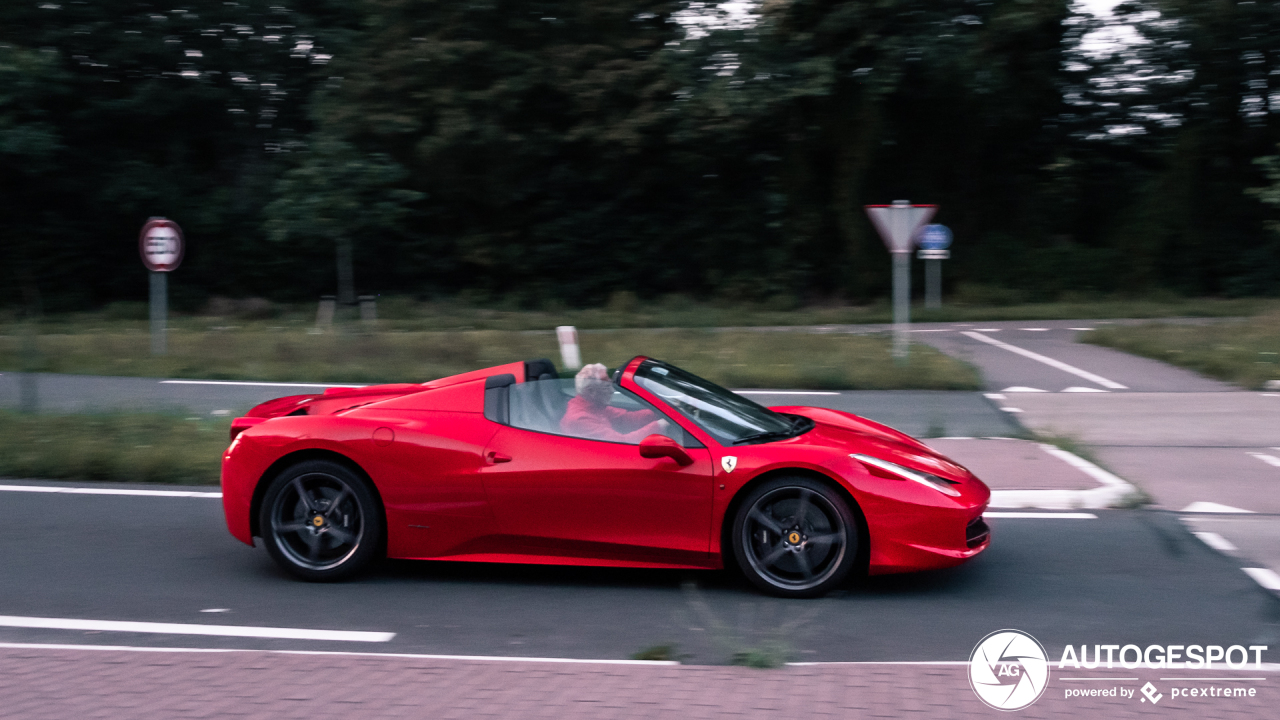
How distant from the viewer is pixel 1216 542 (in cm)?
639

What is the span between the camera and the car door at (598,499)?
17.9 feet

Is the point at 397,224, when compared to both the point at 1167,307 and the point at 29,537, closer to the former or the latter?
the point at 1167,307

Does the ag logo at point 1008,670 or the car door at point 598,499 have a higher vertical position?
the car door at point 598,499

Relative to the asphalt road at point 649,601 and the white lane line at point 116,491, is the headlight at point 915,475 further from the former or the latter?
the white lane line at point 116,491

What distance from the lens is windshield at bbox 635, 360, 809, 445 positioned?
18.7ft

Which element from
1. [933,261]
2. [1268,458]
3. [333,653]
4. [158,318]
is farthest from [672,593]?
[933,261]

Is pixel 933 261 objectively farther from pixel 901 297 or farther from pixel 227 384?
pixel 227 384

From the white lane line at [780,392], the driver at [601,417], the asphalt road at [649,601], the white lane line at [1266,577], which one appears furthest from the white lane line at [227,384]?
the white lane line at [1266,577]

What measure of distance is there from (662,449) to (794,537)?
2.56 ft

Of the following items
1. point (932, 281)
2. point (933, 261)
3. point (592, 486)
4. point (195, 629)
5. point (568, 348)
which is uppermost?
point (933, 261)

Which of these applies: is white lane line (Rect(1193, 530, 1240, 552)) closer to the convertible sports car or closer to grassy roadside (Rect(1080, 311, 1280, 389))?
the convertible sports car

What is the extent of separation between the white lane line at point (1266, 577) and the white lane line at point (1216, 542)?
40 cm

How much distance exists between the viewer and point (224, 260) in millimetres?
30188

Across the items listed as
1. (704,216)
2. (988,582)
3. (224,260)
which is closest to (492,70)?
(704,216)
